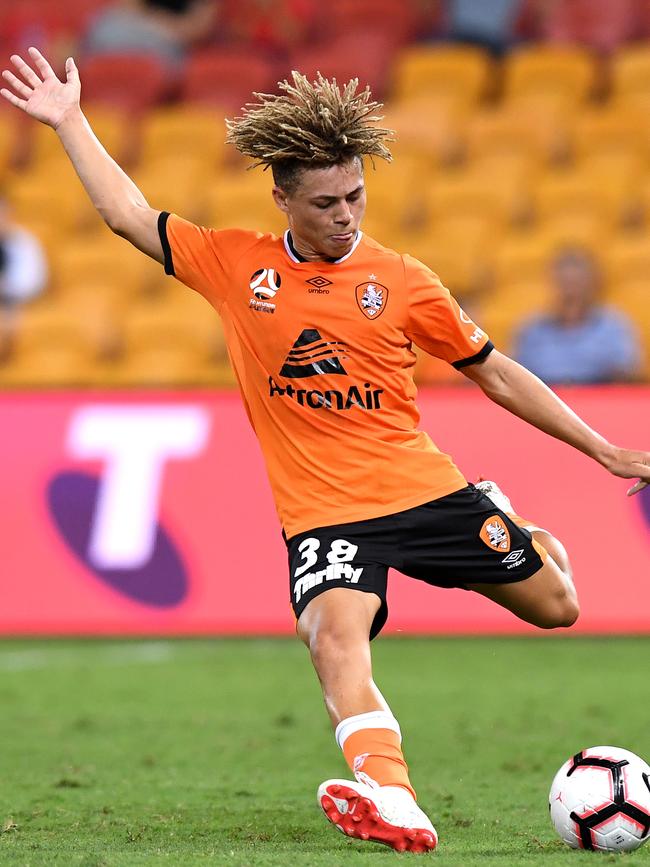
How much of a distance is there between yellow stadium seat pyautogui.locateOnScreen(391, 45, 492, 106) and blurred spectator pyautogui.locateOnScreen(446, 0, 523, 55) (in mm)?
126

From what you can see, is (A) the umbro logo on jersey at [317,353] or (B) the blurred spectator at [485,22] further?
(B) the blurred spectator at [485,22]

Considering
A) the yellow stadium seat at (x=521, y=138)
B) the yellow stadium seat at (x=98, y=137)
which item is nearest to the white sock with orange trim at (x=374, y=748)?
the yellow stadium seat at (x=521, y=138)

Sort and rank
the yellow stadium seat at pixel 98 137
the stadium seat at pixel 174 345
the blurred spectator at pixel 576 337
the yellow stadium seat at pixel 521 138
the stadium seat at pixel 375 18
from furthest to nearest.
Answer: the stadium seat at pixel 375 18 → the yellow stadium seat at pixel 98 137 → the yellow stadium seat at pixel 521 138 → the stadium seat at pixel 174 345 → the blurred spectator at pixel 576 337

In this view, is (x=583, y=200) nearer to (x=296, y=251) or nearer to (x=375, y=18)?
(x=375, y=18)

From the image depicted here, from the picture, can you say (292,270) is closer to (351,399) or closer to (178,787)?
(351,399)

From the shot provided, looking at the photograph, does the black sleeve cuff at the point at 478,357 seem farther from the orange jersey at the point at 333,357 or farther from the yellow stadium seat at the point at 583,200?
the yellow stadium seat at the point at 583,200

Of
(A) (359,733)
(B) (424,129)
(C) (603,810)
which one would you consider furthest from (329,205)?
(B) (424,129)

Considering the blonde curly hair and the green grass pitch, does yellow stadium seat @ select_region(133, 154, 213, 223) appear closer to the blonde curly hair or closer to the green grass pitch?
the green grass pitch

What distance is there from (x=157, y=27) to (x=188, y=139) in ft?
3.90

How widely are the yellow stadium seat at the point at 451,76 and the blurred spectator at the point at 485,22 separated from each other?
0.13m

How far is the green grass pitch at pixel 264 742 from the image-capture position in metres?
4.71

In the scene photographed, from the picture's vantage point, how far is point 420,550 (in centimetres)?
509

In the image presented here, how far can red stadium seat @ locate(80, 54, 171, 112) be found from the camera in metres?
15.2

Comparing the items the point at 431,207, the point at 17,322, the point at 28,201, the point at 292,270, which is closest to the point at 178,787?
the point at 292,270
